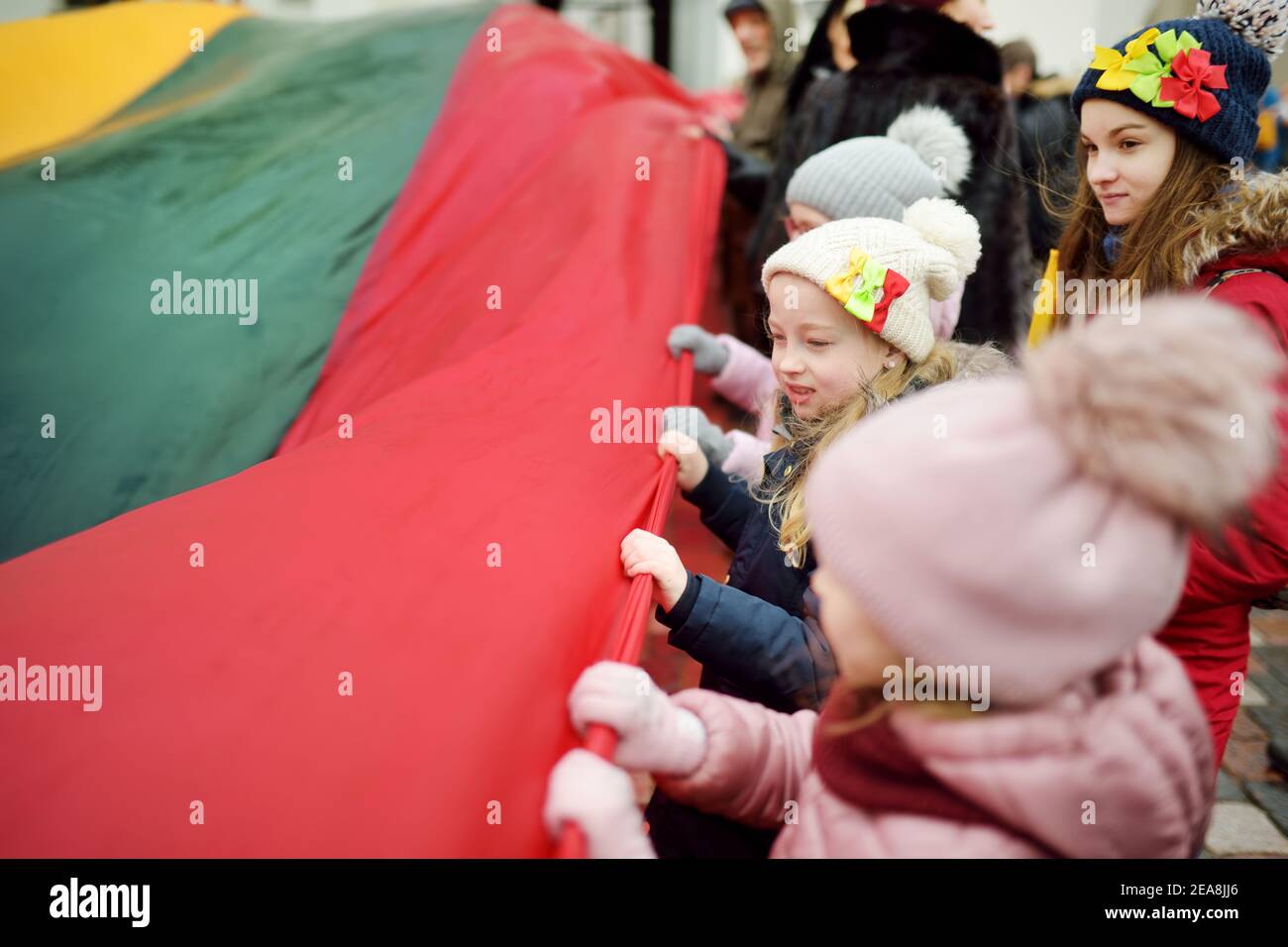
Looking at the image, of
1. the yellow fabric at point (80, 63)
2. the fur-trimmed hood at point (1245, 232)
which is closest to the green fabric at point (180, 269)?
the yellow fabric at point (80, 63)

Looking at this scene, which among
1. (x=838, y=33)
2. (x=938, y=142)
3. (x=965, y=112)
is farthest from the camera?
(x=838, y=33)

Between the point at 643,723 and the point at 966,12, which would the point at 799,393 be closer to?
the point at 643,723

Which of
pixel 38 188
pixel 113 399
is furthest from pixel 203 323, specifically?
pixel 38 188

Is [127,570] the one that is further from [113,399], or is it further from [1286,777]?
[1286,777]

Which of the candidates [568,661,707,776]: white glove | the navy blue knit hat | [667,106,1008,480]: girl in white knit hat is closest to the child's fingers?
[568,661,707,776]: white glove

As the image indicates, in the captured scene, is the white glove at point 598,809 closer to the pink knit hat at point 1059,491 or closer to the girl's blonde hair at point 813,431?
Answer: the pink knit hat at point 1059,491

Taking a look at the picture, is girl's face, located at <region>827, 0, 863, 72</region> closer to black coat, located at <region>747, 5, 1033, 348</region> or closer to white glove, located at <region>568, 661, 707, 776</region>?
black coat, located at <region>747, 5, 1033, 348</region>

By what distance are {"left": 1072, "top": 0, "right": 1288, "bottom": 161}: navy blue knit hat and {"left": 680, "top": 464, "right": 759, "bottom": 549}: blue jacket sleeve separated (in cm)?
84

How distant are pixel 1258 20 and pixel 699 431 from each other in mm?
1097

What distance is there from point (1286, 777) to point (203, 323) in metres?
2.52

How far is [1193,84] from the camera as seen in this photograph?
4.65 feet

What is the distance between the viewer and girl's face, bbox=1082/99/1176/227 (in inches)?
57.1

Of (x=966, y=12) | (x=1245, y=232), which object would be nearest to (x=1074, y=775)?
(x=1245, y=232)

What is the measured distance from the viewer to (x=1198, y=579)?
125 centimetres
